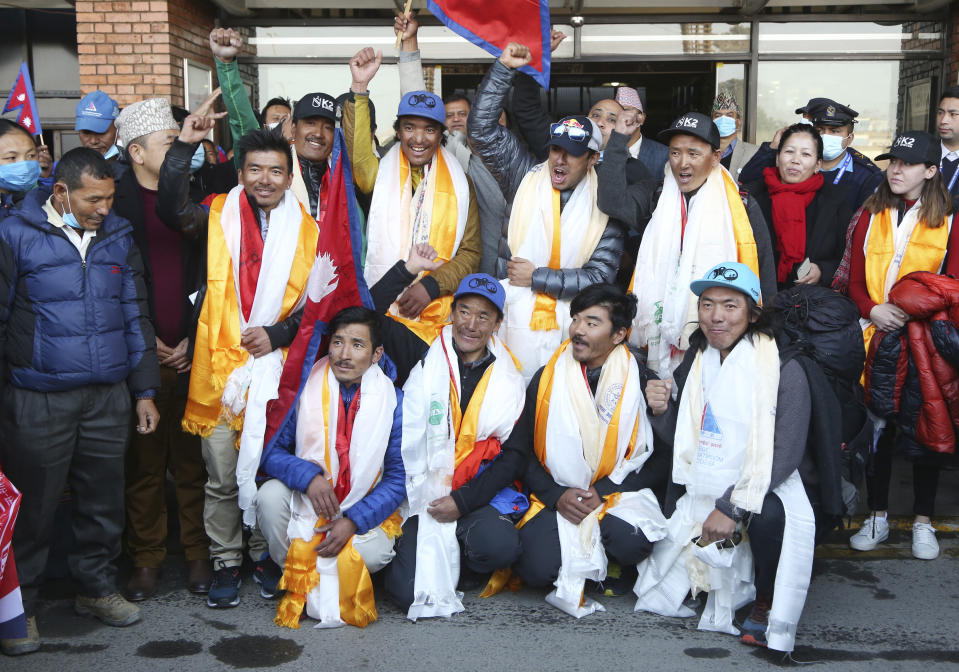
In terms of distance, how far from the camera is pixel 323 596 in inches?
144

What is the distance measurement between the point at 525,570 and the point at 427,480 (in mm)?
592

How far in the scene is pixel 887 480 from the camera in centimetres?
460

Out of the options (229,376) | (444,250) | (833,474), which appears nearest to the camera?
(833,474)

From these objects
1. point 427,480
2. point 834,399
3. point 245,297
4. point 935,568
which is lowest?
point 935,568

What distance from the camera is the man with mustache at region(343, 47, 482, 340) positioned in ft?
14.4

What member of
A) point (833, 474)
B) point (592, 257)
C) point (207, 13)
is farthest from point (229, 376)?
point (207, 13)

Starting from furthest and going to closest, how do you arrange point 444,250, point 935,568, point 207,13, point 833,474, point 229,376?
point 207,13
point 444,250
point 935,568
point 229,376
point 833,474

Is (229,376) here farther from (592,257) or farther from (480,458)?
(592,257)

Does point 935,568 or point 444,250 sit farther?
A: point 444,250

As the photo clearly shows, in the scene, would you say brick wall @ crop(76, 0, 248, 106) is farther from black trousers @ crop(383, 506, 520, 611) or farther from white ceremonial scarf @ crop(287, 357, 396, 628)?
black trousers @ crop(383, 506, 520, 611)

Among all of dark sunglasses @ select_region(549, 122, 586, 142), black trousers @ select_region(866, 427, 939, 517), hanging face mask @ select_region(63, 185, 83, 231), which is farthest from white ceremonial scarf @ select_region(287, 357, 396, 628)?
black trousers @ select_region(866, 427, 939, 517)

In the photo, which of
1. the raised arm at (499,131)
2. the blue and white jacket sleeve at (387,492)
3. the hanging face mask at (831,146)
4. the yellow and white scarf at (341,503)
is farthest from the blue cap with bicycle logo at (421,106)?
the hanging face mask at (831,146)

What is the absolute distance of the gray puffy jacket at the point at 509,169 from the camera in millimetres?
4375

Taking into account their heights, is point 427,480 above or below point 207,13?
below
